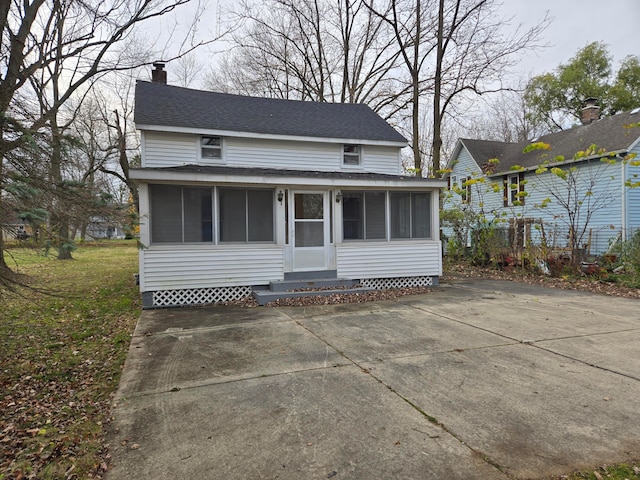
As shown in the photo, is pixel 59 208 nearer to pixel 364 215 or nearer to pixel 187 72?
pixel 364 215

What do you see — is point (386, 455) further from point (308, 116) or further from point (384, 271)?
point (308, 116)

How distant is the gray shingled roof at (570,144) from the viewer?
14.6 metres

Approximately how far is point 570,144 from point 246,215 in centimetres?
1606

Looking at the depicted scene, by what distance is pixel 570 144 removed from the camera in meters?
17.2

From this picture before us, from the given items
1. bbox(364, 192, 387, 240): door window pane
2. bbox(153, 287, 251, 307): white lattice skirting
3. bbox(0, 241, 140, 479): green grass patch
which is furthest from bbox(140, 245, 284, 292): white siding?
bbox(364, 192, 387, 240): door window pane

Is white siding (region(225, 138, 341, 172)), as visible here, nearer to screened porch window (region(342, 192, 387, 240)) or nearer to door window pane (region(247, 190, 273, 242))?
door window pane (region(247, 190, 273, 242))

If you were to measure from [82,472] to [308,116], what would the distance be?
12137 mm

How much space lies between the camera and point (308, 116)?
13.1 metres

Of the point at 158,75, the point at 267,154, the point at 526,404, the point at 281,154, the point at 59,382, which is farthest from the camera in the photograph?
the point at 158,75

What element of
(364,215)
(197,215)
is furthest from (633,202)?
(197,215)

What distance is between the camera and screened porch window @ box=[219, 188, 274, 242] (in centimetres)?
889

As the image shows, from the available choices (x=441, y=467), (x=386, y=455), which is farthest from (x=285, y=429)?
(x=441, y=467)

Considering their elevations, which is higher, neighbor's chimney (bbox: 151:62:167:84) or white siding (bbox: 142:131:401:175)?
neighbor's chimney (bbox: 151:62:167:84)

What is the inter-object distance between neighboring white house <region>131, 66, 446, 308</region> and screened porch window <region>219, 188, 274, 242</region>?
0.08 ft
